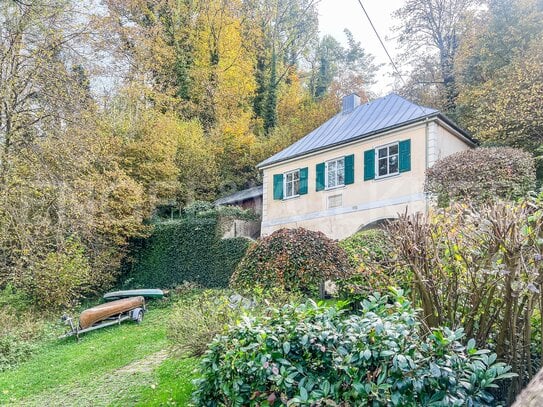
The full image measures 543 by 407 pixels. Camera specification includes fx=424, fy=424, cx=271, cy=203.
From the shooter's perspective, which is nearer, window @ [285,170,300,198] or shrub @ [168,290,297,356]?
shrub @ [168,290,297,356]

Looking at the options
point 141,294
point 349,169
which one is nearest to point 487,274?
point 141,294

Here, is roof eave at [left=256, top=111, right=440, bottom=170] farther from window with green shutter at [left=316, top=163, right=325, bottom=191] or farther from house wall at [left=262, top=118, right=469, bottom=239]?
window with green shutter at [left=316, top=163, right=325, bottom=191]

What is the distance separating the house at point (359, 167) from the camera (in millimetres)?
13680

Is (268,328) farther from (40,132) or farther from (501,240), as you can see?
(40,132)

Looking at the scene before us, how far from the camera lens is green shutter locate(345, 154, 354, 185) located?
50.6 ft

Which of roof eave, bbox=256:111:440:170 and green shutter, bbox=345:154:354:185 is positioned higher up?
roof eave, bbox=256:111:440:170

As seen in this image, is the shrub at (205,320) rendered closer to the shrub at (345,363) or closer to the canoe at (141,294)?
the shrub at (345,363)

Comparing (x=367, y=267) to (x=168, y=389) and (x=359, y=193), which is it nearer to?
(x=168, y=389)

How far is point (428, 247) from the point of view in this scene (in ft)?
12.9

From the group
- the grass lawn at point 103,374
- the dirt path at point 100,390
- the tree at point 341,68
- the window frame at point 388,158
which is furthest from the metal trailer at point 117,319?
the tree at point 341,68

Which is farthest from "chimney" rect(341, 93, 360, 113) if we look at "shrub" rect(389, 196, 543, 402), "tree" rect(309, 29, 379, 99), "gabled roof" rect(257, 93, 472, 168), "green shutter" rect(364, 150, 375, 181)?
"shrub" rect(389, 196, 543, 402)

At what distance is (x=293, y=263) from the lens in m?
7.52

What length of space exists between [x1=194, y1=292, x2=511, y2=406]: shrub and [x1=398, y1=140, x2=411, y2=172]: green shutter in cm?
1105

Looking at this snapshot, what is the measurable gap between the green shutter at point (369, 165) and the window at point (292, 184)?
129 inches
